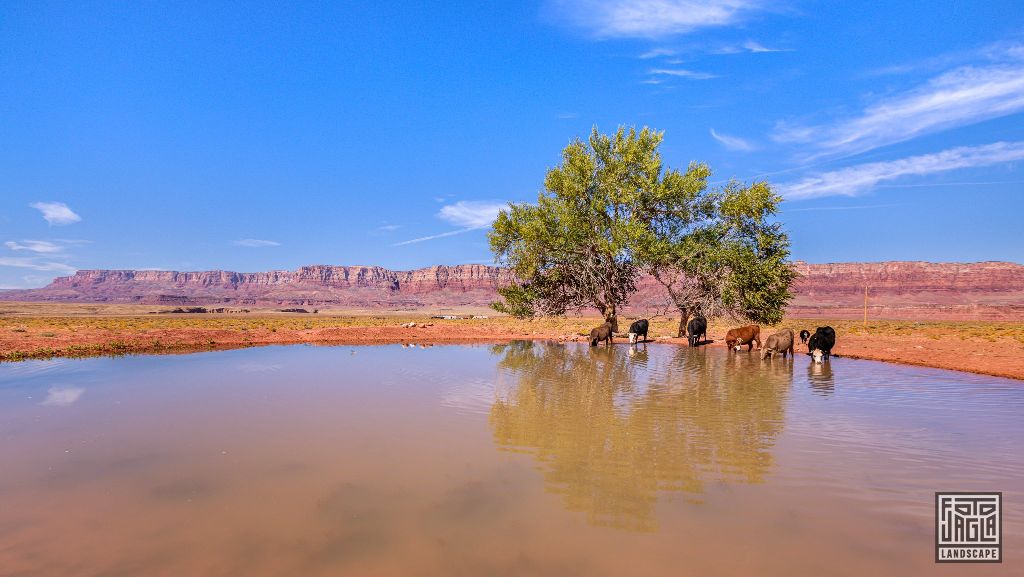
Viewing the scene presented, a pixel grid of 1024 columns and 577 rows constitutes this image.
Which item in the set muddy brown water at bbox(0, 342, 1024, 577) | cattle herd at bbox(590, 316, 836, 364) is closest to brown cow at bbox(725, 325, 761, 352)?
cattle herd at bbox(590, 316, 836, 364)

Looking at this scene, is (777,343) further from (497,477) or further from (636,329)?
(497,477)

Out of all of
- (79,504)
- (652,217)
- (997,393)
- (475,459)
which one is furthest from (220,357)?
(997,393)

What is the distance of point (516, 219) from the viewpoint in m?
30.4

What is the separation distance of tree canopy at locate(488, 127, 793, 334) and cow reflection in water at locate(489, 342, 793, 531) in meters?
11.8

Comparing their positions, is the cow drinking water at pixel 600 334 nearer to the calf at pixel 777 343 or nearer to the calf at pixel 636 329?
the calf at pixel 636 329

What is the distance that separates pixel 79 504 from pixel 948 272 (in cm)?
20535

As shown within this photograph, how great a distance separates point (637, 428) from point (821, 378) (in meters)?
10.3

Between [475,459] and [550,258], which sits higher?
[550,258]

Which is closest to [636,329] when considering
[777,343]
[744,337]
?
[744,337]

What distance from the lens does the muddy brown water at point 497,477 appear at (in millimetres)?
4465

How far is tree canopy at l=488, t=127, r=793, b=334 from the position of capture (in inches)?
1097

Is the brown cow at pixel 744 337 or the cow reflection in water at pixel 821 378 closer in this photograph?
the cow reflection in water at pixel 821 378

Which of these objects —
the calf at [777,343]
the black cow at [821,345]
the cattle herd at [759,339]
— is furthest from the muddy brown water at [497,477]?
the calf at [777,343]

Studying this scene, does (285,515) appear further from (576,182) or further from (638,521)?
(576,182)
